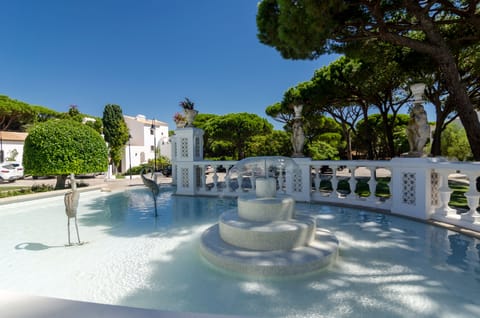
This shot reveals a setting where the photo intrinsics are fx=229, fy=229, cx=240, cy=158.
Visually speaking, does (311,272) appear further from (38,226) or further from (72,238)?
(38,226)

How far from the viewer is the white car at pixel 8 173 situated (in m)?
17.5

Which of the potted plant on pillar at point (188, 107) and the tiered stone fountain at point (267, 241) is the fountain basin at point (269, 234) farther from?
the potted plant on pillar at point (188, 107)

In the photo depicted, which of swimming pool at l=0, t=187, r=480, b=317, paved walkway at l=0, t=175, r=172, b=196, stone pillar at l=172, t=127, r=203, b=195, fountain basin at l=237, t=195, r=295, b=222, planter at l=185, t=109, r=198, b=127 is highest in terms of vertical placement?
planter at l=185, t=109, r=198, b=127

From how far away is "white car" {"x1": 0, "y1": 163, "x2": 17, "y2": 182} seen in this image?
17.5m

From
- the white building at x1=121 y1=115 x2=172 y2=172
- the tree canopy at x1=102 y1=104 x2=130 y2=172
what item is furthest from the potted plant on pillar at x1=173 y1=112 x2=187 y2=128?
the white building at x1=121 y1=115 x2=172 y2=172

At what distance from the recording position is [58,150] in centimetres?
998

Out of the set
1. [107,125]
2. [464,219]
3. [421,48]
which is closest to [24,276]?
[464,219]

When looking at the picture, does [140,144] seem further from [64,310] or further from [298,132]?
[64,310]

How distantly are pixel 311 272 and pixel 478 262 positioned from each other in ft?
7.46

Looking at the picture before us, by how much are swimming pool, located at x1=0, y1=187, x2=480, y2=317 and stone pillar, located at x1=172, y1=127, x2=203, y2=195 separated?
11.7 feet

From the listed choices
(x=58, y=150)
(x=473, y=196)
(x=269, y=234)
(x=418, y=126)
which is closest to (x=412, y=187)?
(x=473, y=196)

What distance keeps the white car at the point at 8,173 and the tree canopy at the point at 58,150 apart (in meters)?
11.4

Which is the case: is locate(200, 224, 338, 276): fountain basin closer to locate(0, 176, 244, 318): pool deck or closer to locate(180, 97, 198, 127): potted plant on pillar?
locate(0, 176, 244, 318): pool deck

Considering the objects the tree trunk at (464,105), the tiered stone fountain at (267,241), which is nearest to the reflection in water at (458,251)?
the tiered stone fountain at (267,241)
